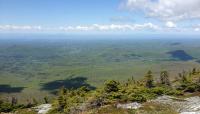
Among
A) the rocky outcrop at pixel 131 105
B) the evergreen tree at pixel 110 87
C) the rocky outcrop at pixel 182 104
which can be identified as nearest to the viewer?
the rocky outcrop at pixel 182 104

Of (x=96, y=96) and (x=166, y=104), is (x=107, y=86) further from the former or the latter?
(x=166, y=104)

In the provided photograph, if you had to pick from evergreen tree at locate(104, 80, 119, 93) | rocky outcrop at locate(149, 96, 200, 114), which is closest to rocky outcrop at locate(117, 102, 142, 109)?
rocky outcrop at locate(149, 96, 200, 114)

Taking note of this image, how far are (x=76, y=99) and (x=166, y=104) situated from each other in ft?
73.7

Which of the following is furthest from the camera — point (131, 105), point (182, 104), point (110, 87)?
point (110, 87)

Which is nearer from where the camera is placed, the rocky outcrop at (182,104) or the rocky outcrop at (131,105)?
the rocky outcrop at (182,104)

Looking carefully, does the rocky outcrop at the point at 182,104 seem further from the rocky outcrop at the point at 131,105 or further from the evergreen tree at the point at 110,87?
the evergreen tree at the point at 110,87

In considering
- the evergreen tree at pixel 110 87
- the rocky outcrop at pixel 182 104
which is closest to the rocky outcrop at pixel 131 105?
the rocky outcrop at pixel 182 104

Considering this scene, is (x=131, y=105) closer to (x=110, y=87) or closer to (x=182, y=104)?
(x=182, y=104)

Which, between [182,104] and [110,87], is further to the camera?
[110,87]

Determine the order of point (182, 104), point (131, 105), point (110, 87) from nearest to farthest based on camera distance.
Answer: point (182, 104)
point (131, 105)
point (110, 87)

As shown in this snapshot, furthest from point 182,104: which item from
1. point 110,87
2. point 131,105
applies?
point 110,87

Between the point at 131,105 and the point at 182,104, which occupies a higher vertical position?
the point at 182,104

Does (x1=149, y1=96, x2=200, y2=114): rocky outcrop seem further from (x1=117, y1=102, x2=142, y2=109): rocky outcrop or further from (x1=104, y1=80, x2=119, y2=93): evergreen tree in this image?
(x1=104, y1=80, x2=119, y2=93): evergreen tree

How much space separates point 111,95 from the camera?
6625 centimetres
